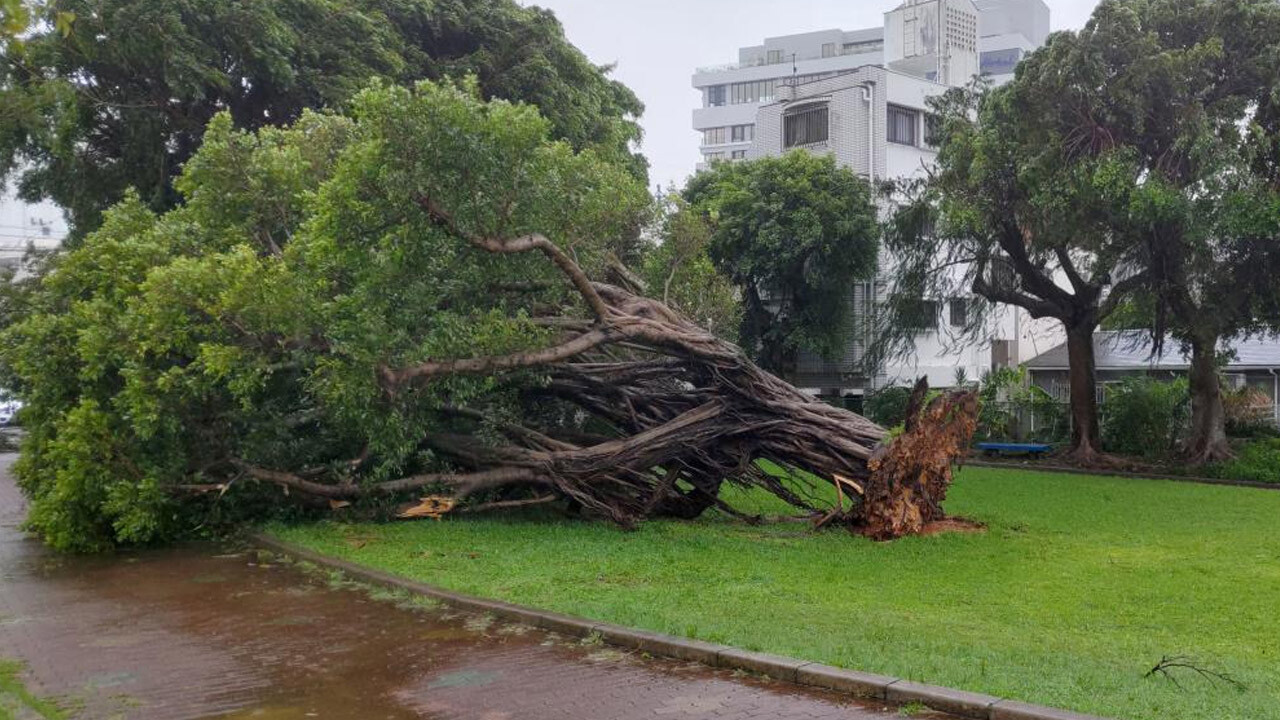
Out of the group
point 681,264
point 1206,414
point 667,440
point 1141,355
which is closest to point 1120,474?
point 1206,414

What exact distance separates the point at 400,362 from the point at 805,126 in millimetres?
23529

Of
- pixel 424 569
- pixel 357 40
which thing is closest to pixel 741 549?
pixel 424 569

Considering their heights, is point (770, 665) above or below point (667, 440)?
below

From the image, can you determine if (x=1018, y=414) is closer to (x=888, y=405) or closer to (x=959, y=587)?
(x=888, y=405)

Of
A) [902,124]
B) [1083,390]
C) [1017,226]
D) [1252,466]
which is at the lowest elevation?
[1252,466]

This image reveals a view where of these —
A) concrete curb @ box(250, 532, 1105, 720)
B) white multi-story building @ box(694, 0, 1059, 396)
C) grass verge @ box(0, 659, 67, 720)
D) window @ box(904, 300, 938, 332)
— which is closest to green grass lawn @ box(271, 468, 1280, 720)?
concrete curb @ box(250, 532, 1105, 720)

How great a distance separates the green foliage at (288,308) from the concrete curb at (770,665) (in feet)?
12.8

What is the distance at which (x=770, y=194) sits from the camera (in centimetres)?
2888

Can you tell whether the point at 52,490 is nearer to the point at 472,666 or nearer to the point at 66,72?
the point at 472,666

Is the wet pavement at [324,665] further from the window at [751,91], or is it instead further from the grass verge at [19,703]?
the window at [751,91]

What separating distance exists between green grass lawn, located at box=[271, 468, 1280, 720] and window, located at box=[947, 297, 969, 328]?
1109 cm

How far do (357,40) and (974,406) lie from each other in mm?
14385

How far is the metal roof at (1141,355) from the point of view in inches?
1087

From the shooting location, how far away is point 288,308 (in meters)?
12.4
